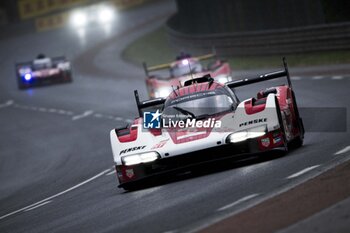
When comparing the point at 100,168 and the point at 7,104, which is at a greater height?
the point at 100,168

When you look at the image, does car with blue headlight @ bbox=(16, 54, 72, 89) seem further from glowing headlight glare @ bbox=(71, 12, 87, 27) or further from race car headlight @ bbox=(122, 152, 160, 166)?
race car headlight @ bbox=(122, 152, 160, 166)

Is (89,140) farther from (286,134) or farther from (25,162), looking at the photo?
(286,134)

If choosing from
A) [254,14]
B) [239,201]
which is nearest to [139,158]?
[239,201]

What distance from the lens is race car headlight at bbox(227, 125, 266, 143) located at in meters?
13.7

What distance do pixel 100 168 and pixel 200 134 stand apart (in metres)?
6.04

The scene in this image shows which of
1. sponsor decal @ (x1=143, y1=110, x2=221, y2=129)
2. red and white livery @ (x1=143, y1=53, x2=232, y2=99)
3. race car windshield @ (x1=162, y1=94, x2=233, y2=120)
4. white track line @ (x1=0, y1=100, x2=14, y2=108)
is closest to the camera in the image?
sponsor decal @ (x1=143, y1=110, x2=221, y2=129)

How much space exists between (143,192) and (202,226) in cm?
398

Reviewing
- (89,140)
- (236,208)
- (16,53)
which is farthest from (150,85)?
(16,53)

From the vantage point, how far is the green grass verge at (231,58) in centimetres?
3142

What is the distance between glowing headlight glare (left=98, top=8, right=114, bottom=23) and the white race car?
5845 centimetres

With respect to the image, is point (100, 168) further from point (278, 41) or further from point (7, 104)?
point (7, 104)

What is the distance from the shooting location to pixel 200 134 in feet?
45.7

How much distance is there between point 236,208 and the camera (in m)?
10.8

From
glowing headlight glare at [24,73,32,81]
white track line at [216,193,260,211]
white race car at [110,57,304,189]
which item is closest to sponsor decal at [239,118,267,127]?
white race car at [110,57,304,189]
